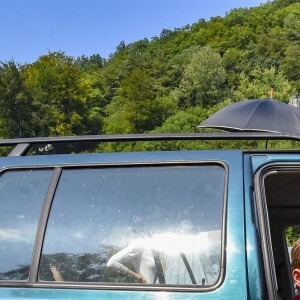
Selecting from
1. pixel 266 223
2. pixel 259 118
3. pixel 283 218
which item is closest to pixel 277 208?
pixel 283 218

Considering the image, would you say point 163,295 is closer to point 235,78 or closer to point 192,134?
point 192,134

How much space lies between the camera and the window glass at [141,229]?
239cm

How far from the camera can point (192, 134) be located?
2.78 metres

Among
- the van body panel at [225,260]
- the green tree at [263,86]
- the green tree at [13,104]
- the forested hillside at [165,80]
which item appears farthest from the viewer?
the green tree at [263,86]

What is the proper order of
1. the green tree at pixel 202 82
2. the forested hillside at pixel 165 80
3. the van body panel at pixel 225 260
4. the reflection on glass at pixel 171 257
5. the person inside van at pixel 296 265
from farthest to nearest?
the green tree at pixel 202 82, the forested hillside at pixel 165 80, the person inside van at pixel 296 265, the reflection on glass at pixel 171 257, the van body panel at pixel 225 260

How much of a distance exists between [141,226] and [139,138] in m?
0.52

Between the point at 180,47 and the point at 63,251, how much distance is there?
124027 millimetres

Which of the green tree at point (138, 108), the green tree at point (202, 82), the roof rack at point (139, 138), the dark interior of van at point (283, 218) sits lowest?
the roof rack at point (139, 138)

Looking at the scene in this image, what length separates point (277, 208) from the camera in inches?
165

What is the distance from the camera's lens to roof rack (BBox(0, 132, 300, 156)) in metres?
2.74

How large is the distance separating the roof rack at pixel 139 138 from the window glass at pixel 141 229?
26 cm

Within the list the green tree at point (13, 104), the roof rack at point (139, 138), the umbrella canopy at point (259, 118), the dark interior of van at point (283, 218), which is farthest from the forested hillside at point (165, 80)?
the roof rack at point (139, 138)

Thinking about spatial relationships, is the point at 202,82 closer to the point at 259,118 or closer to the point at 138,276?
the point at 259,118

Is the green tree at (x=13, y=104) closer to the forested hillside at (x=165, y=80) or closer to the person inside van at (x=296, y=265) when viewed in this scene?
the forested hillside at (x=165, y=80)
